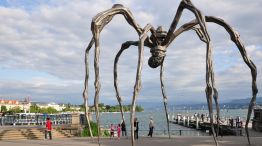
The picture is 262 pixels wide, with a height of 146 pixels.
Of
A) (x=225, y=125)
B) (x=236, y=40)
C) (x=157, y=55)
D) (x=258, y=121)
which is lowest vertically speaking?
(x=225, y=125)

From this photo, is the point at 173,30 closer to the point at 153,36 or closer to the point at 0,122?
the point at 153,36

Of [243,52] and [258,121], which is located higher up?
[243,52]

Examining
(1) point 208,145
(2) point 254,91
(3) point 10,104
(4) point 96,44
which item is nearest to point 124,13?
(4) point 96,44

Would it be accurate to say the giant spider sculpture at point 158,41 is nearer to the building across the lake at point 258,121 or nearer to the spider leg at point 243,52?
the spider leg at point 243,52

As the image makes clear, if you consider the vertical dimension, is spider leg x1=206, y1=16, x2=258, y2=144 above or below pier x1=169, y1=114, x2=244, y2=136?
above

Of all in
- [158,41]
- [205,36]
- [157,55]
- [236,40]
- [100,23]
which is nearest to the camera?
[205,36]

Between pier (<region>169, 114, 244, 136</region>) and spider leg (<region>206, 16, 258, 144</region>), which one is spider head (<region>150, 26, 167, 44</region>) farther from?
pier (<region>169, 114, 244, 136</region>)

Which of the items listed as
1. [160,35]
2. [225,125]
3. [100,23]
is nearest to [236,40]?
[160,35]

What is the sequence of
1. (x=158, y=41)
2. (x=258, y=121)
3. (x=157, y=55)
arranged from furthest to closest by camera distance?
(x=258, y=121) → (x=158, y=41) → (x=157, y=55)

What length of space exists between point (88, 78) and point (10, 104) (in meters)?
198

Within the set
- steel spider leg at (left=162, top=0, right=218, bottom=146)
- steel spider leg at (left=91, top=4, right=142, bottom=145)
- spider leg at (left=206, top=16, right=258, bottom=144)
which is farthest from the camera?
Result: spider leg at (left=206, top=16, right=258, bottom=144)

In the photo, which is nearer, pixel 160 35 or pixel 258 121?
pixel 160 35

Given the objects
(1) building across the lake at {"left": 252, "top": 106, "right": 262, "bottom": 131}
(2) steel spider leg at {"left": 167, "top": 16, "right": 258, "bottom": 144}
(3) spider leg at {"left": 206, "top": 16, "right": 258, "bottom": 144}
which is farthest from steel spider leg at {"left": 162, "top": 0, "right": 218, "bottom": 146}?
(1) building across the lake at {"left": 252, "top": 106, "right": 262, "bottom": 131}

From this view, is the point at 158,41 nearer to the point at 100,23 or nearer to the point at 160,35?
the point at 160,35
